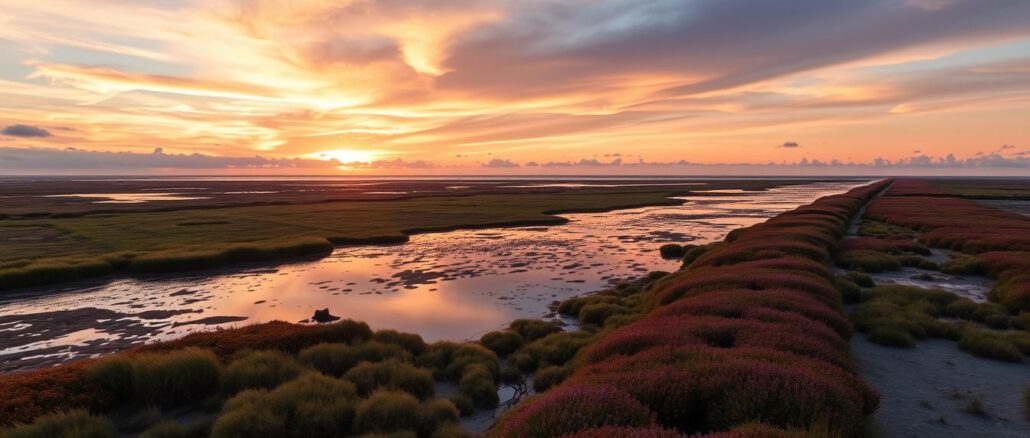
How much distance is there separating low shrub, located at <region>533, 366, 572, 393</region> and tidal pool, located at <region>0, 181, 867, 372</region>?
6855mm

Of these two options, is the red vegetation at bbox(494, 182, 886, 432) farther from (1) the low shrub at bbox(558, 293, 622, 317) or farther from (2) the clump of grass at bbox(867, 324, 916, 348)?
(1) the low shrub at bbox(558, 293, 622, 317)

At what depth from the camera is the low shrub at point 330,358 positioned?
15.9 metres

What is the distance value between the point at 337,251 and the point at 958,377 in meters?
43.6

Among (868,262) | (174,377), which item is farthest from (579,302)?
(868,262)

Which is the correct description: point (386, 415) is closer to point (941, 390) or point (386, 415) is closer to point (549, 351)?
point (549, 351)

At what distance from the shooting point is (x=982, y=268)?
26766mm

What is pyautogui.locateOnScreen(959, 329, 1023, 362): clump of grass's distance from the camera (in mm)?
13719

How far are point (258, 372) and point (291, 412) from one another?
311 cm

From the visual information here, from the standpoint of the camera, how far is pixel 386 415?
11.6 metres

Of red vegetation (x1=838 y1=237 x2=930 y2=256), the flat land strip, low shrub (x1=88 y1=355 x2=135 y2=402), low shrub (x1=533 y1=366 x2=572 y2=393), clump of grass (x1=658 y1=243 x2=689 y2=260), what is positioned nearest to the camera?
low shrub (x1=88 y1=355 x2=135 y2=402)

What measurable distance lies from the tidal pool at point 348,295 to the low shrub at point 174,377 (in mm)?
8399

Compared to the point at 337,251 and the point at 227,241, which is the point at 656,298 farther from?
the point at 227,241

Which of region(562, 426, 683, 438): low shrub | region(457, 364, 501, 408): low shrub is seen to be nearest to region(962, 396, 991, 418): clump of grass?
region(562, 426, 683, 438): low shrub

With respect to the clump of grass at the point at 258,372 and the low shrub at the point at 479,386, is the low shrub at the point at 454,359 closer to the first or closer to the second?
the low shrub at the point at 479,386
